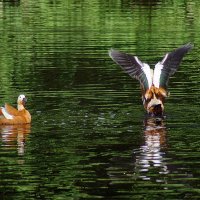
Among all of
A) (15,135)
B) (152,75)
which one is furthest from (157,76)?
(15,135)

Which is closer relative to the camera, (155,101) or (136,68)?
(155,101)

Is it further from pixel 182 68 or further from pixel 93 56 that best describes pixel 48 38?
pixel 182 68

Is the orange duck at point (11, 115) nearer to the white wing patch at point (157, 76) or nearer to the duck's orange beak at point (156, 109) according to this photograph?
the duck's orange beak at point (156, 109)

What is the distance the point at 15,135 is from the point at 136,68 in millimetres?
3644

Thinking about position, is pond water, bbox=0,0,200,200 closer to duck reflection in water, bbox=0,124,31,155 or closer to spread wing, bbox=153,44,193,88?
duck reflection in water, bbox=0,124,31,155

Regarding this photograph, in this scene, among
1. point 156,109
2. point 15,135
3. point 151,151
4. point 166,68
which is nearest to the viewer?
point 151,151

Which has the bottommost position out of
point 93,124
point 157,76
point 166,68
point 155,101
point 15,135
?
point 15,135

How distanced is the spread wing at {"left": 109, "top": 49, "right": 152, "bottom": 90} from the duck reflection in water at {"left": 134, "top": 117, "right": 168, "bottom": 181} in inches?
43.5

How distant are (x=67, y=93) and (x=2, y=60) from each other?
8.03 m

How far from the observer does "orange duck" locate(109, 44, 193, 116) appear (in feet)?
74.6

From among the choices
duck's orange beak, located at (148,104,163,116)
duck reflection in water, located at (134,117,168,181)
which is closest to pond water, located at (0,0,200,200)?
duck reflection in water, located at (134,117,168,181)

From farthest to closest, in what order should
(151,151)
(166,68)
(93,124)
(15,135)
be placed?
(166,68) → (93,124) → (15,135) → (151,151)

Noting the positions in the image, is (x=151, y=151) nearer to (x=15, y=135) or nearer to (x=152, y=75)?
(x=15, y=135)

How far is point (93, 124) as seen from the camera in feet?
71.7
